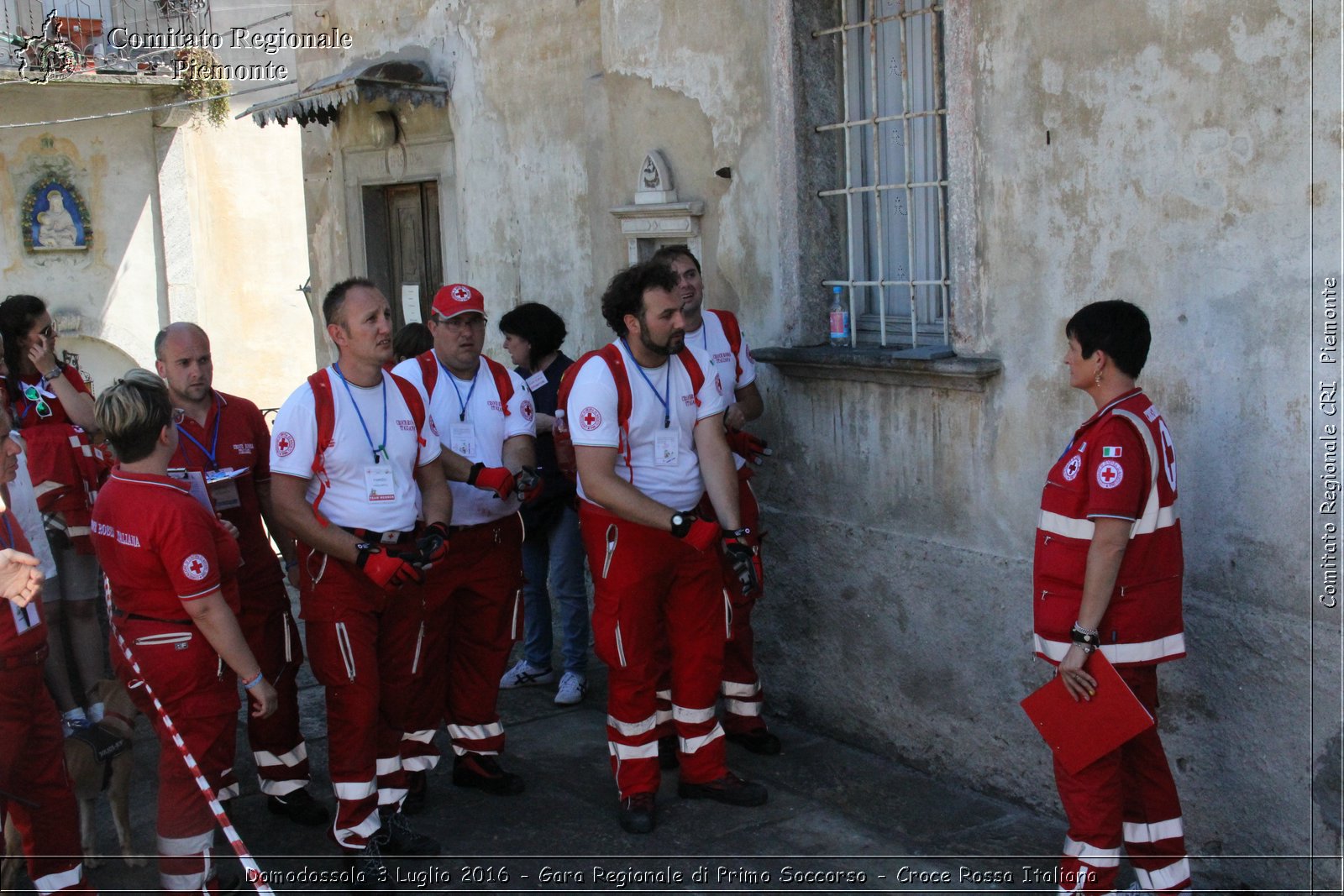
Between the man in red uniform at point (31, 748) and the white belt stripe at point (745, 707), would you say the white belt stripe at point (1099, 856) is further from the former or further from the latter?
the man in red uniform at point (31, 748)

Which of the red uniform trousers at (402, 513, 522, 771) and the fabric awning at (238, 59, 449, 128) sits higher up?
the fabric awning at (238, 59, 449, 128)

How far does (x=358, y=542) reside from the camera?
451cm

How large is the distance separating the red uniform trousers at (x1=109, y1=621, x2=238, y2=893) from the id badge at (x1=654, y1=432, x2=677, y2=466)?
1.75 meters

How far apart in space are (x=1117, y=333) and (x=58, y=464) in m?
4.21

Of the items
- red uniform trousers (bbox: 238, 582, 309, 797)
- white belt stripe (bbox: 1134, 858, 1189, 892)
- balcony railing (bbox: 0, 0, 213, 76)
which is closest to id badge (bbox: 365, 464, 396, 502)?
red uniform trousers (bbox: 238, 582, 309, 797)

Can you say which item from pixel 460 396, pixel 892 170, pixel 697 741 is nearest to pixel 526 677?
pixel 697 741

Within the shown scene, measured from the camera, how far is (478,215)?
8773 mm

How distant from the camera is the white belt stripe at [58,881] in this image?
4.11 meters

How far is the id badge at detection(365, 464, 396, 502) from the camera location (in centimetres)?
466

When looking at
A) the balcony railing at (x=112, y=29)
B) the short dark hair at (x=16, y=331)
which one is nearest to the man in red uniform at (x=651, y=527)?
the short dark hair at (x=16, y=331)

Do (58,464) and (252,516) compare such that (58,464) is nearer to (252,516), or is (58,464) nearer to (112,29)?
(252,516)

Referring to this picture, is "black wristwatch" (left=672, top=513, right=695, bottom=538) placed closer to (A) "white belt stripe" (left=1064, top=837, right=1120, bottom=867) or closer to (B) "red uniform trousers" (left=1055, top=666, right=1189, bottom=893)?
(B) "red uniform trousers" (left=1055, top=666, right=1189, bottom=893)

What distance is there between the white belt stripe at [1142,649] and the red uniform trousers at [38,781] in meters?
3.15

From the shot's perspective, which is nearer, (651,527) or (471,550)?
(651,527)
